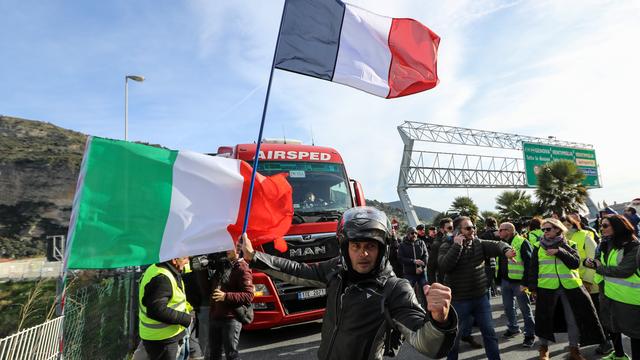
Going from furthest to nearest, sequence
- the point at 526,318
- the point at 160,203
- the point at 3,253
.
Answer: the point at 3,253 → the point at 526,318 → the point at 160,203

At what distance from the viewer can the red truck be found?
6.25 m

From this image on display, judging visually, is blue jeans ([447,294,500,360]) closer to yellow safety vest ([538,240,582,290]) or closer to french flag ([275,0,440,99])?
yellow safety vest ([538,240,582,290])

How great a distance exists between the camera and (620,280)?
4.39 metres

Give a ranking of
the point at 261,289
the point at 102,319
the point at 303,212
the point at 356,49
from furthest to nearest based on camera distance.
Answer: the point at 303,212, the point at 261,289, the point at 102,319, the point at 356,49

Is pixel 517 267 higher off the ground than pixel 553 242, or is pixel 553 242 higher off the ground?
pixel 553 242

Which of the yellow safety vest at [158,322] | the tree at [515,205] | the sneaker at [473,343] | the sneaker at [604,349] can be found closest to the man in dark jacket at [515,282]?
the sneaker at [473,343]

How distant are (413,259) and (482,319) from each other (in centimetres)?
408

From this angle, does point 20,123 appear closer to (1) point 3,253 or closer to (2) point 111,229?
(1) point 3,253

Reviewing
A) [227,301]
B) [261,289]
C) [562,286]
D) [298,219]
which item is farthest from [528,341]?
[227,301]

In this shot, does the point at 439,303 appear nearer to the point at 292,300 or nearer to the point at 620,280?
the point at 620,280

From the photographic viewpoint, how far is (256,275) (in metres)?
6.29

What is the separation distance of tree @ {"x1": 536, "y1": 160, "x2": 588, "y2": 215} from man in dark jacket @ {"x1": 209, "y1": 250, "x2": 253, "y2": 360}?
21202 mm

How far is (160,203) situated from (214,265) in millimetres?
1869

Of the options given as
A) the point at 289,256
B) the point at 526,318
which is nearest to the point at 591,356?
the point at 526,318
